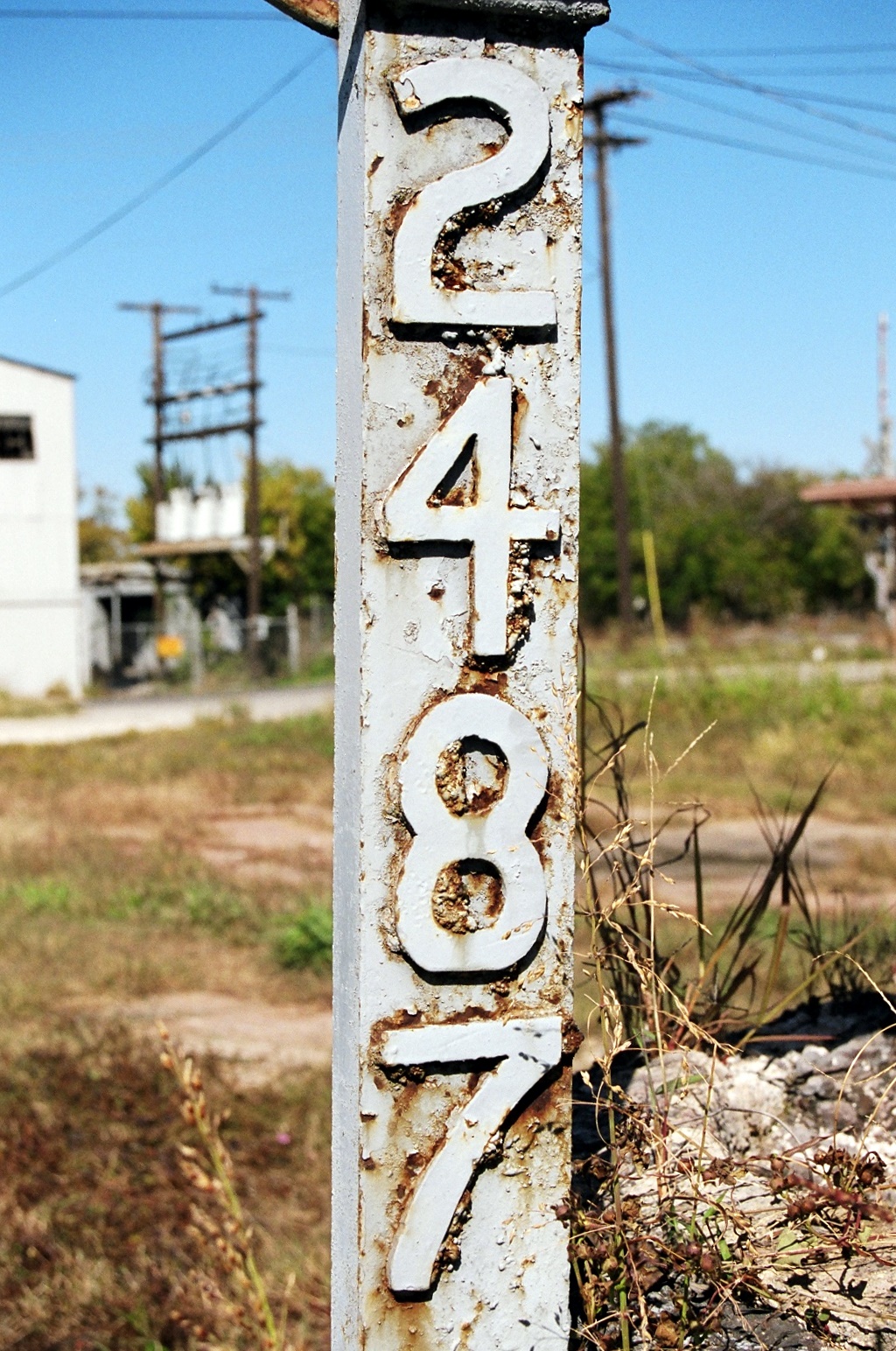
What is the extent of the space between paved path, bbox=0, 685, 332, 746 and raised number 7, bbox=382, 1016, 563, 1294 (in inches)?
599

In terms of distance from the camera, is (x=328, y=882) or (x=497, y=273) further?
(x=328, y=882)

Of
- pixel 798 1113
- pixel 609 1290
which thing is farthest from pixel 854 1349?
pixel 798 1113

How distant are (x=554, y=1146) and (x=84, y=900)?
597 cm

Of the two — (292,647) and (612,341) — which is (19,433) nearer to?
(292,647)

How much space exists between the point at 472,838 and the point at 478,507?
39cm

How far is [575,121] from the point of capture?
1.62 m

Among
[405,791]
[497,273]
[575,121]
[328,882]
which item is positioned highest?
[575,121]

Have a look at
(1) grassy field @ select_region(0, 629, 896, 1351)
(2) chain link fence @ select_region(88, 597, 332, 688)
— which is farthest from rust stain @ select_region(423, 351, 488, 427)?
(2) chain link fence @ select_region(88, 597, 332, 688)

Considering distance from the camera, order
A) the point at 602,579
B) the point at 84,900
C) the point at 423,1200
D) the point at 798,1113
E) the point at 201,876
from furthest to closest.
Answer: the point at 602,579
the point at 201,876
the point at 84,900
the point at 798,1113
the point at 423,1200

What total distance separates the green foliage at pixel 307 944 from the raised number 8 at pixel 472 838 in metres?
4.58

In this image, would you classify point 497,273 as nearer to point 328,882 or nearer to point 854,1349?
point 854,1349

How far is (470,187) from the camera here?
1.57 metres

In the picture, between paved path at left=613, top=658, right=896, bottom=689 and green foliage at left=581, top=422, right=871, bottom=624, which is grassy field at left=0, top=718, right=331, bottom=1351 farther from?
green foliage at left=581, top=422, right=871, bottom=624

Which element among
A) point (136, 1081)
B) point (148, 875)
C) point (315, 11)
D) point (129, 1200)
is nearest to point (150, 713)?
point (148, 875)
